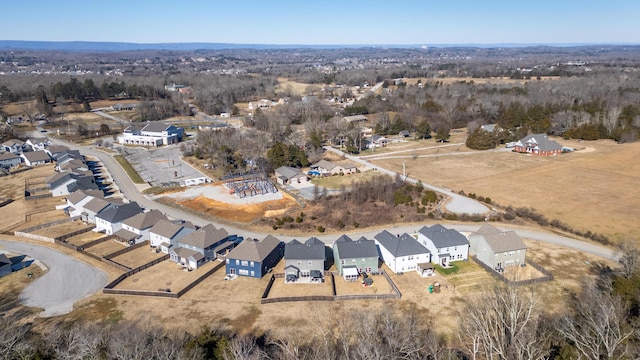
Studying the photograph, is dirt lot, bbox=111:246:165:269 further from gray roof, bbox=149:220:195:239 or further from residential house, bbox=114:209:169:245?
gray roof, bbox=149:220:195:239

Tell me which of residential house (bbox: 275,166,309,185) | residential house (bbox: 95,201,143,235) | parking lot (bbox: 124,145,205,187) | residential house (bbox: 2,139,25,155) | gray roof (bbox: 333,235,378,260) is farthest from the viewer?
residential house (bbox: 2,139,25,155)

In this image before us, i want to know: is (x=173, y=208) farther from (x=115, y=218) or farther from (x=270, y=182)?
(x=270, y=182)

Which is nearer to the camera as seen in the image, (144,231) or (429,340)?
(429,340)

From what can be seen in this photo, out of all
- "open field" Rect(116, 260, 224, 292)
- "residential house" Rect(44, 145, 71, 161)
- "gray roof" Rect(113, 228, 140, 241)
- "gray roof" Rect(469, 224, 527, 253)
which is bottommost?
"open field" Rect(116, 260, 224, 292)

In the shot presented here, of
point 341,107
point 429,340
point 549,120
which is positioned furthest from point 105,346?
point 341,107

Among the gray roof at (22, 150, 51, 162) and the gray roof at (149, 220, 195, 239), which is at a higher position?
the gray roof at (149, 220, 195, 239)

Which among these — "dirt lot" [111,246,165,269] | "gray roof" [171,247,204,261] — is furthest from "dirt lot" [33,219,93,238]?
"gray roof" [171,247,204,261]

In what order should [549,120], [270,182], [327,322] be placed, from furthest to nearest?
1. [549,120]
2. [270,182]
3. [327,322]
